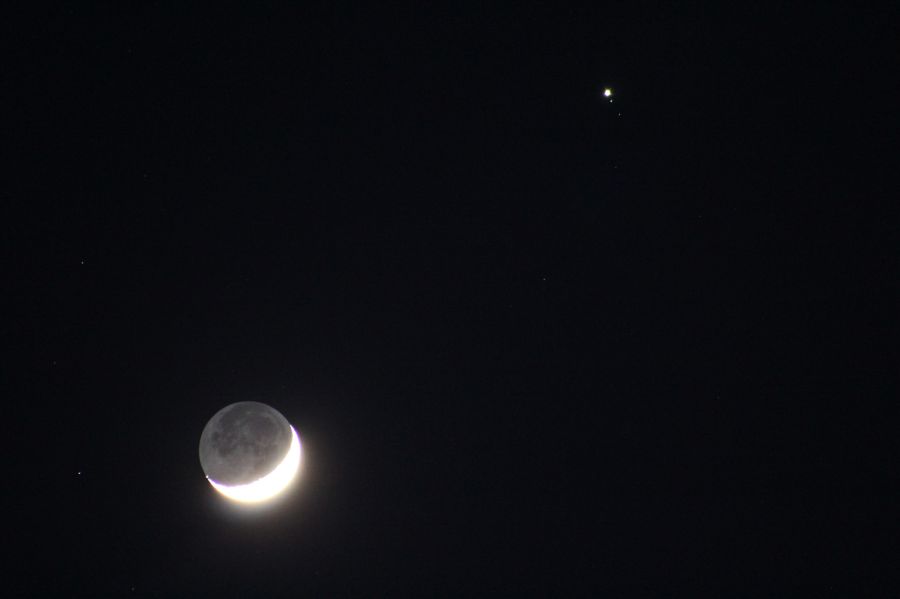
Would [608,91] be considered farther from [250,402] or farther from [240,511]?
[240,511]

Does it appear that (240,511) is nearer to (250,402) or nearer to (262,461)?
(262,461)

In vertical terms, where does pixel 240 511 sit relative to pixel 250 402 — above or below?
below

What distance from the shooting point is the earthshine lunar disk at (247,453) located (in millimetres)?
4156

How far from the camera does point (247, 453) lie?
4.19 m

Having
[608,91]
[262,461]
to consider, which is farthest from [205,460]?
[608,91]

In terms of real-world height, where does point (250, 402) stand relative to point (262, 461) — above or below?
above

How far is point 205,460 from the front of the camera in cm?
422

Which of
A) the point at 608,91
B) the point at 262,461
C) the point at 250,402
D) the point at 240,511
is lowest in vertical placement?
the point at 240,511

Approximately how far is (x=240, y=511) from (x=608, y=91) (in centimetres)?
462

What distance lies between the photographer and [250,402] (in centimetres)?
448

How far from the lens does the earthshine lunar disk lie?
416 cm

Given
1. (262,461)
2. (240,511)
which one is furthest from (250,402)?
(240,511)

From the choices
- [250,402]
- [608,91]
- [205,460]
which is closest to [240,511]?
[205,460]

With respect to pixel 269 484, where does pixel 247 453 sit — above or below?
above
